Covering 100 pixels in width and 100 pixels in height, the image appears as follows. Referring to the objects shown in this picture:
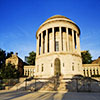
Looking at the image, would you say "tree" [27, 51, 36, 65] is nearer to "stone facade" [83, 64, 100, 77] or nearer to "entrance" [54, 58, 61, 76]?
"entrance" [54, 58, 61, 76]

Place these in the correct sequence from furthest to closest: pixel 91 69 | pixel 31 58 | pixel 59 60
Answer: pixel 31 58
pixel 91 69
pixel 59 60

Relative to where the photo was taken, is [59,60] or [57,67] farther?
[59,60]

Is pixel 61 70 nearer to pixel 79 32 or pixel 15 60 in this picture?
pixel 79 32

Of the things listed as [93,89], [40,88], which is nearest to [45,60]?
[40,88]

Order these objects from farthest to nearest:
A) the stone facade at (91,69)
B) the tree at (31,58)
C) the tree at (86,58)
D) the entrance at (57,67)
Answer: the tree at (31,58) < the tree at (86,58) < the stone facade at (91,69) < the entrance at (57,67)

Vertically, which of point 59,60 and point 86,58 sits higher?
point 86,58

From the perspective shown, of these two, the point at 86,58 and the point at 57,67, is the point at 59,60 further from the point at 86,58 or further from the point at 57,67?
the point at 86,58

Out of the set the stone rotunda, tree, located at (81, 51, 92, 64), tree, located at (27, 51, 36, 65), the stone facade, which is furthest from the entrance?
tree, located at (81, 51, 92, 64)

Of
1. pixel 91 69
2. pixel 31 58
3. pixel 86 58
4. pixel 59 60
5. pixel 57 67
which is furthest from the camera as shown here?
pixel 31 58

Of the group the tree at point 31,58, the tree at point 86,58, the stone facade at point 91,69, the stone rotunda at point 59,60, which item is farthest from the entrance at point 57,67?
the tree at point 86,58

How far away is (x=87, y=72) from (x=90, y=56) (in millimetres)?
12743

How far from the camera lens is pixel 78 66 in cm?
2456

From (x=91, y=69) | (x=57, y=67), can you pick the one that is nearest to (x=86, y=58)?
(x=91, y=69)

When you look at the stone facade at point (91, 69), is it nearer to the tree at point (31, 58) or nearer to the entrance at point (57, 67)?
the entrance at point (57, 67)
